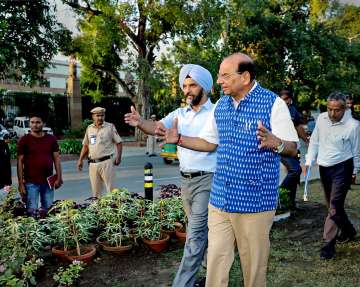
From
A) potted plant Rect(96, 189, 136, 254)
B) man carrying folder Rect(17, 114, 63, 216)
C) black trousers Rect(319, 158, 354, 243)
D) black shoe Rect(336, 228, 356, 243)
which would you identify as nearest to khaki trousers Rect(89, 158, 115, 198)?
man carrying folder Rect(17, 114, 63, 216)

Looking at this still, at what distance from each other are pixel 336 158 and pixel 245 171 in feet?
7.79

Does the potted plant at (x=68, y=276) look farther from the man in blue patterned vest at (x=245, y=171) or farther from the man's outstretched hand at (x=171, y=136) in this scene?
the man's outstretched hand at (x=171, y=136)

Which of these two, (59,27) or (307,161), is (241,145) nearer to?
(307,161)

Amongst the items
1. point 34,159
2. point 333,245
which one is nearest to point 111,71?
point 34,159

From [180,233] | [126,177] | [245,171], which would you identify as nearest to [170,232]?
[180,233]

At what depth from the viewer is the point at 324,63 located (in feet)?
80.7

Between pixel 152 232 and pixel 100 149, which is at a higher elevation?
pixel 100 149

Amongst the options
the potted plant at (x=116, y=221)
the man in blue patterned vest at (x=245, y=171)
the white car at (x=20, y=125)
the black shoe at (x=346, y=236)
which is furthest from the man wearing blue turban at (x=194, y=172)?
the white car at (x=20, y=125)

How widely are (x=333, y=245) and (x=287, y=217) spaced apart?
1.77m

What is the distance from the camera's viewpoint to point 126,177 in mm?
12945

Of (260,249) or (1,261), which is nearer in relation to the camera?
(260,249)

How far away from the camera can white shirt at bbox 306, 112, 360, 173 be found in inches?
193

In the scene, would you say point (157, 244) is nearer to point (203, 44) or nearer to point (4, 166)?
point (4, 166)

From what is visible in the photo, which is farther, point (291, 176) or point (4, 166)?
point (291, 176)
